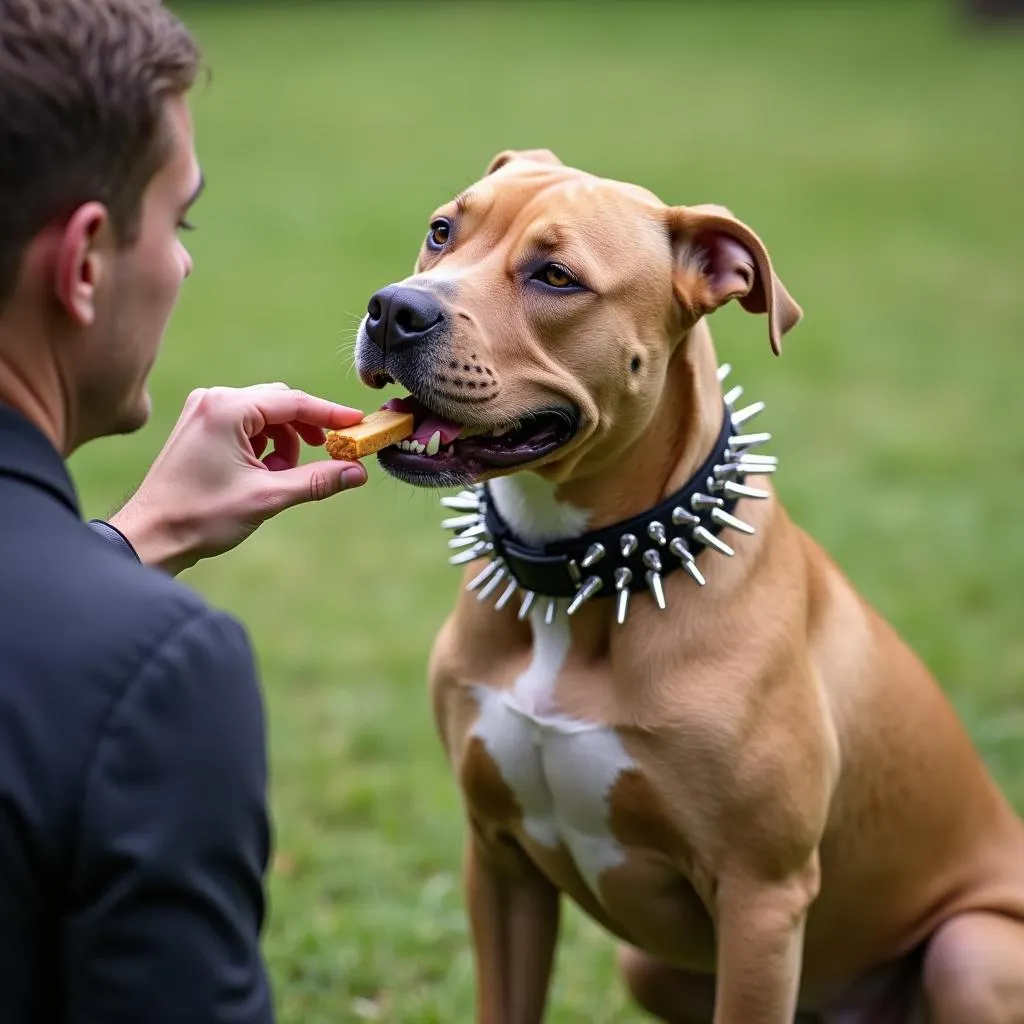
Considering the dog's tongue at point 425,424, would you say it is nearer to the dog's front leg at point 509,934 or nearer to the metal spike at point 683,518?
the metal spike at point 683,518

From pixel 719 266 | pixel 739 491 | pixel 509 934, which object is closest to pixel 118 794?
pixel 739 491

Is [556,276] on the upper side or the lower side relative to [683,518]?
upper

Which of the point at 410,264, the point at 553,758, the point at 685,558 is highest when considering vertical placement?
the point at 685,558

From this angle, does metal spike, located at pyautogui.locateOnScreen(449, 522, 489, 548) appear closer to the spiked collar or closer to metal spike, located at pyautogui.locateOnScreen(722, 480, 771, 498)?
the spiked collar

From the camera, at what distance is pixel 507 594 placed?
10.9ft

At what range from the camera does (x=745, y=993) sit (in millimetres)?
3068

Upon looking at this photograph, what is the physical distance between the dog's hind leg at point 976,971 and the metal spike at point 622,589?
1.06 meters

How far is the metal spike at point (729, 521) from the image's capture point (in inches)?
123

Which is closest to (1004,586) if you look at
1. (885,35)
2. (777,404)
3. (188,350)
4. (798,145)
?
(777,404)

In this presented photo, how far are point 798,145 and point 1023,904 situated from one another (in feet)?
42.3

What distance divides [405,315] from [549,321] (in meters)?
0.29

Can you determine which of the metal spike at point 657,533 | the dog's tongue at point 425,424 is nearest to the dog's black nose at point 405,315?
the dog's tongue at point 425,424

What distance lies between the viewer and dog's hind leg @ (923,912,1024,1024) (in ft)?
10.8

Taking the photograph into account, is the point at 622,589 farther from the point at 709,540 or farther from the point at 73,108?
the point at 73,108
